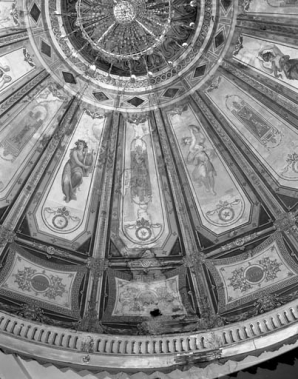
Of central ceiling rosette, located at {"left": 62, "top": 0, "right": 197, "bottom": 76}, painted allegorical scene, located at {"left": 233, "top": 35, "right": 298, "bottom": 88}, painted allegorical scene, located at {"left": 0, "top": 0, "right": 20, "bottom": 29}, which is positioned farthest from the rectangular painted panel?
painted allegorical scene, located at {"left": 0, "top": 0, "right": 20, "bottom": 29}

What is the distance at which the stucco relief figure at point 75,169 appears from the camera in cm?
1291

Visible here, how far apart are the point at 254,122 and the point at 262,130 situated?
0.30 metres

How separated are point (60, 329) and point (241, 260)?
14.5 feet

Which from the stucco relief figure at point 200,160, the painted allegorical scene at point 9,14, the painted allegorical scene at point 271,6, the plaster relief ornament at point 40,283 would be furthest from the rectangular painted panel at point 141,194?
the painted allegorical scene at point 271,6

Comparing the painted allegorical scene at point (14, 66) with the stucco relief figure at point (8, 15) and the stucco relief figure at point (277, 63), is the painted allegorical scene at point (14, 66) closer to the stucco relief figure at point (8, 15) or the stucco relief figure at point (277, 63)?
the stucco relief figure at point (8, 15)

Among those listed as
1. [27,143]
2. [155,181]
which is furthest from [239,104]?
[27,143]

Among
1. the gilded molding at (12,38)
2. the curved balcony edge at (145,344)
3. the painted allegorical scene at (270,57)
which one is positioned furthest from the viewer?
the painted allegorical scene at (270,57)

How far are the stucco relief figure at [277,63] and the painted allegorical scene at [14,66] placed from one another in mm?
5792

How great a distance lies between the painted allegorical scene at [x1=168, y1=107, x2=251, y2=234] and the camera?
489 inches

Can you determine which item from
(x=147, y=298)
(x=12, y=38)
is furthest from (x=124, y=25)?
(x=147, y=298)

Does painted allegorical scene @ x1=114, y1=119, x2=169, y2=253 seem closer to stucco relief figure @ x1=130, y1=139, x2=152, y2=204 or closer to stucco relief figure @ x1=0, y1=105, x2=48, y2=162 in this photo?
stucco relief figure @ x1=130, y1=139, x2=152, y2=204

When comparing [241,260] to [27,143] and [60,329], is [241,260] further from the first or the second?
[27,143]

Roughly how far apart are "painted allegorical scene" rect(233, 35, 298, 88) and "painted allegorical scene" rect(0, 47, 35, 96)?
5230 mm

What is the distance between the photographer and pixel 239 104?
1285cm
